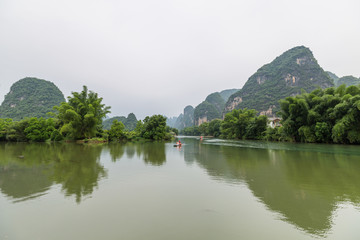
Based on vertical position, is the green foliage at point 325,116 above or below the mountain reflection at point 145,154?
above

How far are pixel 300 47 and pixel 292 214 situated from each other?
152 meters

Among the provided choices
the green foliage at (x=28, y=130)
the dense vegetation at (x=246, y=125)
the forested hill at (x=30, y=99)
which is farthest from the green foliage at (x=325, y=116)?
the forested hill at (x=30, y=99)

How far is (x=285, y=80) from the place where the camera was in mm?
112188

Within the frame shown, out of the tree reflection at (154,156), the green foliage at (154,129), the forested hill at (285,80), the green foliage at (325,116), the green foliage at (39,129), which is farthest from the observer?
the forested hill at (285,80)

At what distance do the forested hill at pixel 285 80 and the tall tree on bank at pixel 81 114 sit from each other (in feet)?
308

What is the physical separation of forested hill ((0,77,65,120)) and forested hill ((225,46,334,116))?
11167 cm

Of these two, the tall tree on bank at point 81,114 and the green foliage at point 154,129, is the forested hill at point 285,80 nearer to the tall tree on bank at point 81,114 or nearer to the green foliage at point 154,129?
the green foliage at point 154,129

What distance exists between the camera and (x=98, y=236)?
117 inches

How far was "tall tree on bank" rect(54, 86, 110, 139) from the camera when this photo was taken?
30.6 metres

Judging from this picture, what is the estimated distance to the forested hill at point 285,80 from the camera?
10194cm

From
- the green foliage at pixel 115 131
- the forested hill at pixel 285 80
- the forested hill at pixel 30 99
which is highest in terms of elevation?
the forested hill at pixel 285 80

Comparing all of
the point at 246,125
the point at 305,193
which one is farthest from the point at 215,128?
the point at 305,193

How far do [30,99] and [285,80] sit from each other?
139283 millimetres

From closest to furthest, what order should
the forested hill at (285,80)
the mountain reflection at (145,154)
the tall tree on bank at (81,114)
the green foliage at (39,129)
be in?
1. the mountain reflection at (145,154)
2. the tall tree on bank at (81,114)
3. the green foliage at (39,129)
4. the forested hill at (285,80)
